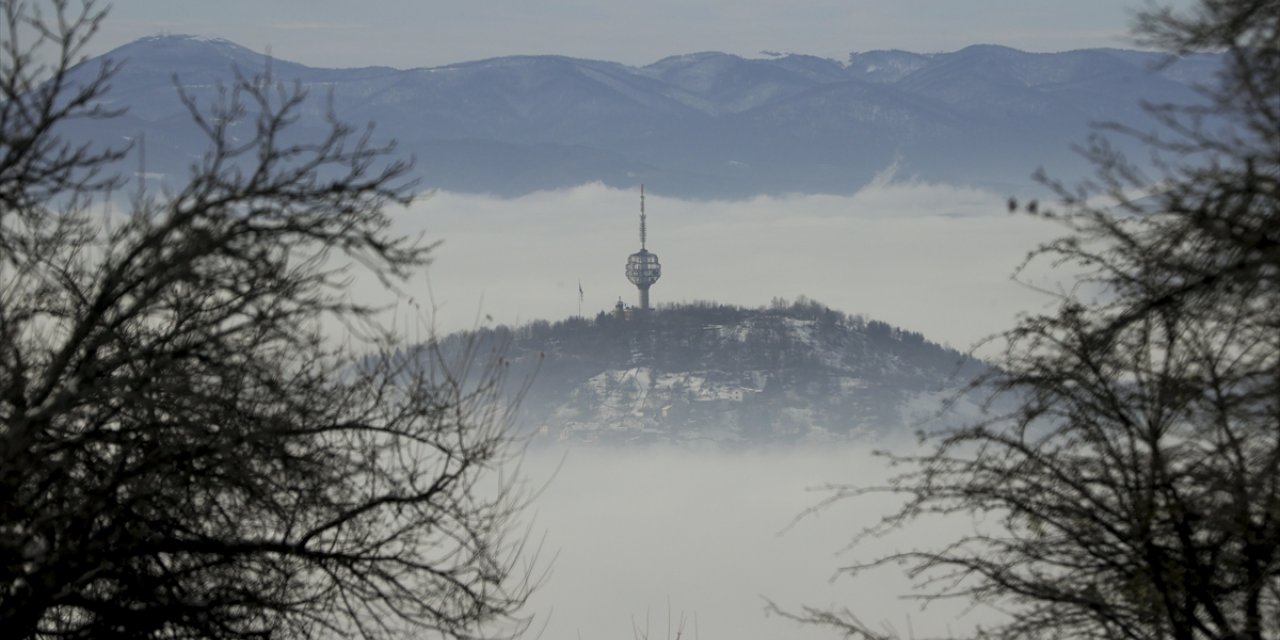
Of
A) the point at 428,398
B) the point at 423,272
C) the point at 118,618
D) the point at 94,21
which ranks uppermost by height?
the point at 94,21

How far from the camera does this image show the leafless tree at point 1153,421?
28.0ft

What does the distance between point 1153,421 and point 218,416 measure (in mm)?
5418

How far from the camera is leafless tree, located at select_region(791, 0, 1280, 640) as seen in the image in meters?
8.52

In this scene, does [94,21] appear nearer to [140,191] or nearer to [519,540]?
[140,191]

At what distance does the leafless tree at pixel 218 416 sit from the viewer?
790 centimetres

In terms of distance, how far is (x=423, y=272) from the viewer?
31.2 ft

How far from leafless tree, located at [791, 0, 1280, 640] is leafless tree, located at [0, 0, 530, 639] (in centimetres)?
271

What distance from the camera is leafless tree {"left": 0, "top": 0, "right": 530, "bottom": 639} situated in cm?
790

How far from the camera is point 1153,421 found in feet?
31.4

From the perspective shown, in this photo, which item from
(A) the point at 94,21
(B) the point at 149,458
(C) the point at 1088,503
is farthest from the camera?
(C) the point at 1088,503

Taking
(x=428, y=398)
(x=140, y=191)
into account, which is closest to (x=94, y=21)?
(x=140, y=191)

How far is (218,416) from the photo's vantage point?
8.55 meters

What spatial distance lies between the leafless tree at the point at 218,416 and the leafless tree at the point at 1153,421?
271 centimetres

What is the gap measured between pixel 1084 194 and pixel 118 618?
610 centimetres
